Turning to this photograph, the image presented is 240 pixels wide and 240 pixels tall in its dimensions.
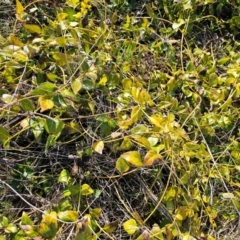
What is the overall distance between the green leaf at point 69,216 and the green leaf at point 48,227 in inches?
1.1

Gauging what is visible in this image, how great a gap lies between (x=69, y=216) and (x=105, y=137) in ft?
0.86

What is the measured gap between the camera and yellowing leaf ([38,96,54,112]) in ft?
4.30

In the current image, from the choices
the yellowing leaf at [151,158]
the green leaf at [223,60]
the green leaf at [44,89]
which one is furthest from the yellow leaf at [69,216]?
the green leaf at [223,60]

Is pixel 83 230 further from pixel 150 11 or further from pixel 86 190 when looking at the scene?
pixel 150 11

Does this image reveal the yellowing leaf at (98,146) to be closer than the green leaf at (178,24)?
Yes

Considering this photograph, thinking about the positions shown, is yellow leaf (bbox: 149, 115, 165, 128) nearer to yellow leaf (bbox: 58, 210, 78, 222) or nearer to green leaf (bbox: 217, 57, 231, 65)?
yellow leaf (bbox: 58, 210, 78, 222)

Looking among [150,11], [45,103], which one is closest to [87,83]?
[45,103]

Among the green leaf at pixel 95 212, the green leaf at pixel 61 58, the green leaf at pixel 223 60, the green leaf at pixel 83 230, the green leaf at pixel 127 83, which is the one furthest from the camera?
the green leaf at pixel 223 60

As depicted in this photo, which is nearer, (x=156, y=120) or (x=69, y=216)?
(x=69, y=216)

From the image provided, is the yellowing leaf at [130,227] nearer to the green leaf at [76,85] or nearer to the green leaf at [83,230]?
the green leaf at [83,230]

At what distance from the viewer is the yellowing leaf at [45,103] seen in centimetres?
131

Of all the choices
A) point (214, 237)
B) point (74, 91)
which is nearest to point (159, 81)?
point (74, 91)

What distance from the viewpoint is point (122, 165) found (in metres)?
1.33

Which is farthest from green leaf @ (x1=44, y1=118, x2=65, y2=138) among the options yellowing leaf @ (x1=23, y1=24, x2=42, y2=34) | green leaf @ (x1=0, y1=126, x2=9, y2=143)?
yellowing leaf @ (x1=23, y1=24, x2=42, y2=34)
